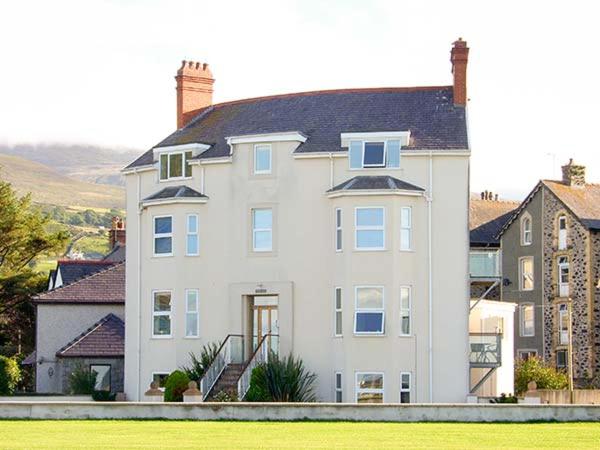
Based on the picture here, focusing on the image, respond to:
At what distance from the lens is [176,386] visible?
52.0m

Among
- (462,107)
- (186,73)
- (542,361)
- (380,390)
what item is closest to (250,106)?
(186,73)

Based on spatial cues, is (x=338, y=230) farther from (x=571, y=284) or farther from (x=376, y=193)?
(x=571, y=284)

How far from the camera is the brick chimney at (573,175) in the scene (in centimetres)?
7988

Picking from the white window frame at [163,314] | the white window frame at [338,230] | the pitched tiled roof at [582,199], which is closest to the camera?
the white window frame at [338,230]

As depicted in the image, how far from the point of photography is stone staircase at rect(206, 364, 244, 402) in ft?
171

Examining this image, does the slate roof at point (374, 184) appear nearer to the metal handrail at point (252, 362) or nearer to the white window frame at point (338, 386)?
the metal handrail at point (252, 362)

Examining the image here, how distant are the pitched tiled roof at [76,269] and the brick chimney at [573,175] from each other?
24.7 m

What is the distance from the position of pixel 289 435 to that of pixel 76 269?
40921mm

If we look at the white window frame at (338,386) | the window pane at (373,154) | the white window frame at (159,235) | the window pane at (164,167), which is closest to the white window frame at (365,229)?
the window pane at (373,154)

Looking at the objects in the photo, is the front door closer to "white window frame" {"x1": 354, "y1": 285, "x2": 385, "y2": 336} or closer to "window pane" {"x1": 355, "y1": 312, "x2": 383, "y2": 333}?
"white window frame" {"x1": 354, "y1": 285, "x2": 385, "y2": 336}

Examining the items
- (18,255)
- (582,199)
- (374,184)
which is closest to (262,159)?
(374,184)

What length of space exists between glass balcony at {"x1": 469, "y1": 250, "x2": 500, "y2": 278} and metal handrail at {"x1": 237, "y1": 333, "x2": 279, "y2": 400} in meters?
9.16

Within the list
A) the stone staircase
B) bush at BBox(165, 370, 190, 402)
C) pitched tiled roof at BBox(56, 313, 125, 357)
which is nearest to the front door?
the stone staircase

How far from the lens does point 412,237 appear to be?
5359 centimetres
